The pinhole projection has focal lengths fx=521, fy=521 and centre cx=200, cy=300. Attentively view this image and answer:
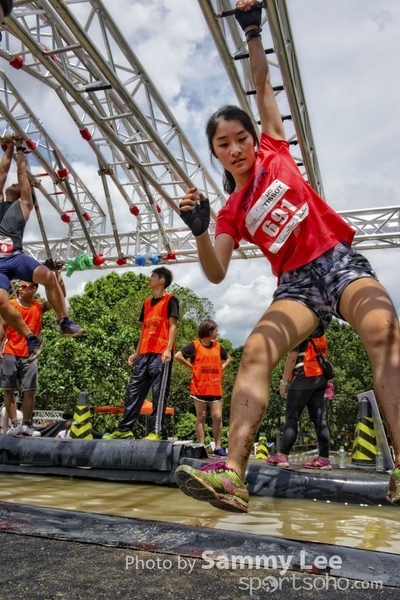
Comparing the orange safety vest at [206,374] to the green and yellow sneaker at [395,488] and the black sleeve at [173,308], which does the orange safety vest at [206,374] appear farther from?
the green and yellow sneaker at [395,488]

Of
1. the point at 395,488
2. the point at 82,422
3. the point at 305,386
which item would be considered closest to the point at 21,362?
the point at 82,422

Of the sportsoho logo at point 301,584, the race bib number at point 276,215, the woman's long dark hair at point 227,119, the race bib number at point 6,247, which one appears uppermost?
the race bib number at point 6,247

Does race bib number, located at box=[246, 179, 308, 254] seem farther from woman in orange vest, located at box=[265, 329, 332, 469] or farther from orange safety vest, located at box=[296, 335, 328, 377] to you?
orange safety vest, located at box=[296, 335, 328, 377]

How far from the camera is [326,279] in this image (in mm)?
2049

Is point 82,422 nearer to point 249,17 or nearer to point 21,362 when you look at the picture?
point 21,362

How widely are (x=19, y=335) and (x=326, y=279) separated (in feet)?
15.8

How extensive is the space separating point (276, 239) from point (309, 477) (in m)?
2.22

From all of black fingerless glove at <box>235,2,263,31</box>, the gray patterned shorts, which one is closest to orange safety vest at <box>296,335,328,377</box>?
the gray patterned shorts

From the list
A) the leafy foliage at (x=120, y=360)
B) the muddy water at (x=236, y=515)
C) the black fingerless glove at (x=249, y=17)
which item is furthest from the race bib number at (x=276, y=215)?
the leafy foliage at (x=120, y=360)

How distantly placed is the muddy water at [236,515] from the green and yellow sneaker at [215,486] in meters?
0.58

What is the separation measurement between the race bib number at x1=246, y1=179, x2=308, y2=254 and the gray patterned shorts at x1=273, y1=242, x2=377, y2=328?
0.16 meters

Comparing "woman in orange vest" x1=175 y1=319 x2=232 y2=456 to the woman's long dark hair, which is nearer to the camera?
the woman's long dark hair

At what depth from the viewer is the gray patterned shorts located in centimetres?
201

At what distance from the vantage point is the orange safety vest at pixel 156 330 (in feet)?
17.5
